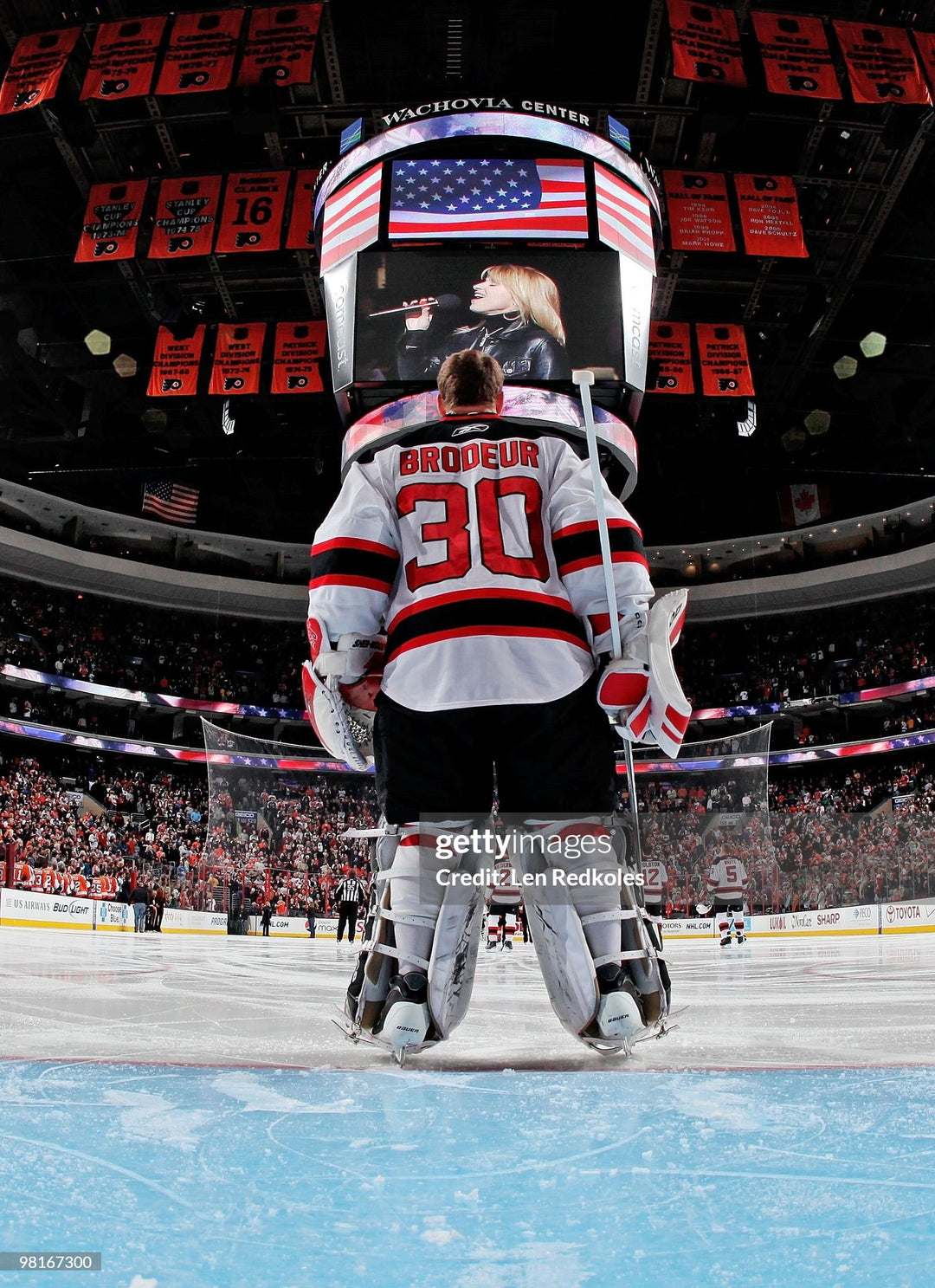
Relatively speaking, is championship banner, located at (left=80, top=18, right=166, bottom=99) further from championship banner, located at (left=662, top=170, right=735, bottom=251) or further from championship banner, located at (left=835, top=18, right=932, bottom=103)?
championship banner, located at (left=835, top=18, right=932, bottom=103)

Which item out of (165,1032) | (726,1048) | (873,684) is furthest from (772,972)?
(873,684)

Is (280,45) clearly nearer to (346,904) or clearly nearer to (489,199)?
(489,199)

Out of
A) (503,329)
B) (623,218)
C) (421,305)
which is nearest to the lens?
(503,329)

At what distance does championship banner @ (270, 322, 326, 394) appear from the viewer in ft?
40.2

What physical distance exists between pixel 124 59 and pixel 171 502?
13803mm

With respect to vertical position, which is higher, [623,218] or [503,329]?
[623,218]

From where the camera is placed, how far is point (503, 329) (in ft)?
19.2

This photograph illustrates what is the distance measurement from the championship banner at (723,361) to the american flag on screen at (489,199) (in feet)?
20.8

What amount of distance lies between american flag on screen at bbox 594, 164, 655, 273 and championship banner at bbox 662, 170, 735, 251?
401cm

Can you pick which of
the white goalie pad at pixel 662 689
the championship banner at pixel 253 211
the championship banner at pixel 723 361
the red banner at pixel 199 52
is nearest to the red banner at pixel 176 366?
the championship banner at pixel 253 211

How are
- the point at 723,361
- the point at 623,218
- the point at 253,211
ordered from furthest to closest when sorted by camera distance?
the point at 723,361 < the point at 253,211 < the point at 623,218

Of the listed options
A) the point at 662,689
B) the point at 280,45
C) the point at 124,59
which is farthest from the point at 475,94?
the point at 662,689

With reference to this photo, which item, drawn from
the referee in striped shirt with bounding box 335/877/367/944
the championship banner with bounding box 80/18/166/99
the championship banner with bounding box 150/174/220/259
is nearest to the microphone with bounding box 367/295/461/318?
the championship banner with bounding box 80/18/166/99

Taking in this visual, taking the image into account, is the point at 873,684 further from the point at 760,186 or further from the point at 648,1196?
the point at 648,1196
